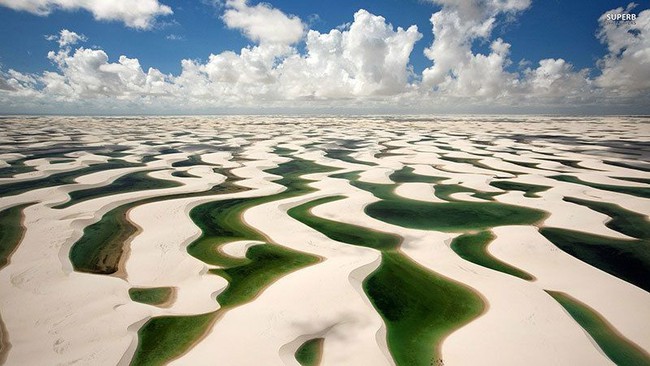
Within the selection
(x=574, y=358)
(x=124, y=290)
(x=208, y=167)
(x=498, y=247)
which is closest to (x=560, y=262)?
(x=498, y=247)

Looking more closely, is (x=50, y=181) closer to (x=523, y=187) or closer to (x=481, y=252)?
(x=481, y=252)

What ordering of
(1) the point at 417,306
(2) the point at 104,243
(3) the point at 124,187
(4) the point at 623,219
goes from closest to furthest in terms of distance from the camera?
(1) the point at 417,306, (2) the point at 104,243, (4) the point at 623,219, (3) the point at 124,187

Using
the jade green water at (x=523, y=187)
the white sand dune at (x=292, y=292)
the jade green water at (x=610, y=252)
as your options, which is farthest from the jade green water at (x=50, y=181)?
the jade green water at (x=523, y=187)

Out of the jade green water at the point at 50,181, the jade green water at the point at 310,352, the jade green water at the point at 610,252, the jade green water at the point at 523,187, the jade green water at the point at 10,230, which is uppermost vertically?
the jade green water at the point at 610,252

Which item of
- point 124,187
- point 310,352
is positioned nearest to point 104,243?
point 310,352

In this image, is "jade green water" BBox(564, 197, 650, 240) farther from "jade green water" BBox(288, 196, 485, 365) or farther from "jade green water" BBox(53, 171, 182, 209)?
"jade green water" BBox(53, 171, 182, 209)

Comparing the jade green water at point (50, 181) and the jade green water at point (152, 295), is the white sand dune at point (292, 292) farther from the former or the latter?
the jade green water at point (50, 181)

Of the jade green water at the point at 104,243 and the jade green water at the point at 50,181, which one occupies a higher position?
the jade green water at the point at 104,243

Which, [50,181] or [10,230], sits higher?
[10,230]

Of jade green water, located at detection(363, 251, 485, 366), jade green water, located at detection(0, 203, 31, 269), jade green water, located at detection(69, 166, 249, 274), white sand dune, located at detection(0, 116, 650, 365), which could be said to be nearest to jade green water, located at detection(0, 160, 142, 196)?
white sand dune, located at detection(0, 116, 650, 365)

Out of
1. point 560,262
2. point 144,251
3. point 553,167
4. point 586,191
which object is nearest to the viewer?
point 560,262

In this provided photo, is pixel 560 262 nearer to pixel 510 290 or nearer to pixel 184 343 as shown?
pixel 510 290
